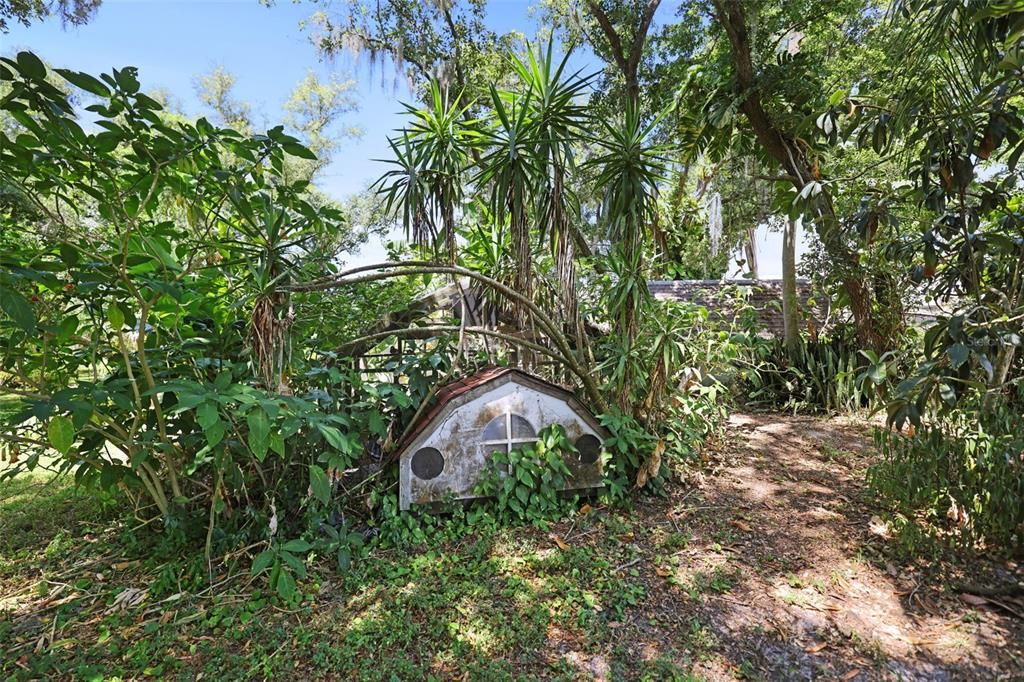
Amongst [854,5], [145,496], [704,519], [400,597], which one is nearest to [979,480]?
[704,519]

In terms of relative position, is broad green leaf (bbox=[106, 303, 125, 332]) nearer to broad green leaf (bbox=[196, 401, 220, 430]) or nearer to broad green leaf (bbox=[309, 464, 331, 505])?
broad green leaf (bbox=[196, 401, 220, 430])

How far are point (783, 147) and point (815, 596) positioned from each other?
4998 mm

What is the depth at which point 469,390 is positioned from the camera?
3.56m

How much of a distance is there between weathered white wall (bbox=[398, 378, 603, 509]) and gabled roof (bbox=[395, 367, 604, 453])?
3 cm

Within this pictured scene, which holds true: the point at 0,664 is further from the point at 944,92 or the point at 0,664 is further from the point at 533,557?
the point at 944,92

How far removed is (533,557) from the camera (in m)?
3.17

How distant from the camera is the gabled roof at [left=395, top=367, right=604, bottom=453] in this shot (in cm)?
356

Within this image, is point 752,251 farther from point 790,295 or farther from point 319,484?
point 319,484

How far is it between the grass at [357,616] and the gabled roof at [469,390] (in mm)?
736

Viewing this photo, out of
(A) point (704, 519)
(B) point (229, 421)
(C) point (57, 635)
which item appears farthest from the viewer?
(A) point (704, 519)

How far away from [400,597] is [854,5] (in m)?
9.07

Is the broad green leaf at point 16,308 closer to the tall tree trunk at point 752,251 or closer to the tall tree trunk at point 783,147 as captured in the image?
the tall tree trunk at point 783,147

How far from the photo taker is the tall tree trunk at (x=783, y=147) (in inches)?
219

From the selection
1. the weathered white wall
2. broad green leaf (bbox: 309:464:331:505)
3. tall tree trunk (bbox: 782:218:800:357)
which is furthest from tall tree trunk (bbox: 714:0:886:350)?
broad green leaf (bbox: 309:464:331:505)
